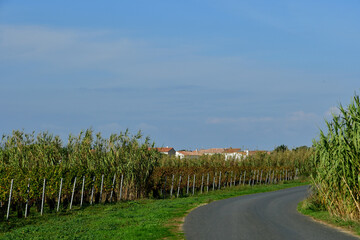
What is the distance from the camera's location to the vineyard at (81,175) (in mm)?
27297

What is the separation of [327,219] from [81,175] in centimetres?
1662

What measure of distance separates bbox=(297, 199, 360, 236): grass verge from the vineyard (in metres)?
7.02

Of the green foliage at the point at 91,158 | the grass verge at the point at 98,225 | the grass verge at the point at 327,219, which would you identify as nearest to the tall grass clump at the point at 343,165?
the grass verge at the point at 327,219

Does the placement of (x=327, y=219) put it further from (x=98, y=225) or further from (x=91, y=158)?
(x=91, y=158)

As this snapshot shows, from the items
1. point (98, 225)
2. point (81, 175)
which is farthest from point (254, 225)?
point (81, 175)

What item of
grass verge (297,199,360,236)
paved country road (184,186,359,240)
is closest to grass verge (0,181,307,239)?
paved country road (184,186,359,240)

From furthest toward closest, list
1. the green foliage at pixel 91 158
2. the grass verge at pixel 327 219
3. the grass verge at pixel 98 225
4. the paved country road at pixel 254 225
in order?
1. the green foliage at pixel 91 158
2. the grass verge at pixel 327 219
3. the grass verge at pixel 98 225
4. the paved country road at pixel 254 225

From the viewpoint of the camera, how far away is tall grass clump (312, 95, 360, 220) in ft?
69.3

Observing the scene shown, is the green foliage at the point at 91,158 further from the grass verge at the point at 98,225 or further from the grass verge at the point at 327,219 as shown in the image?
the grass verge at the point at 327,219

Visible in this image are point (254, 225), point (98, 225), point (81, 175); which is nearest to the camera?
point (254, 225)

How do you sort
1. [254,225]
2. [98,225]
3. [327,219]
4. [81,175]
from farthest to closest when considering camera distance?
[81,175], [327,219], [98,225], [254,225]

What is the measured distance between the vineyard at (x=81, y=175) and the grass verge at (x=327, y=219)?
7023mm

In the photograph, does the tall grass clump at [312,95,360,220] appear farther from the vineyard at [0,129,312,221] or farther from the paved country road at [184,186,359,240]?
the vineyard at [0,129,312,221]

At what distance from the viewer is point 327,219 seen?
21891 mm
